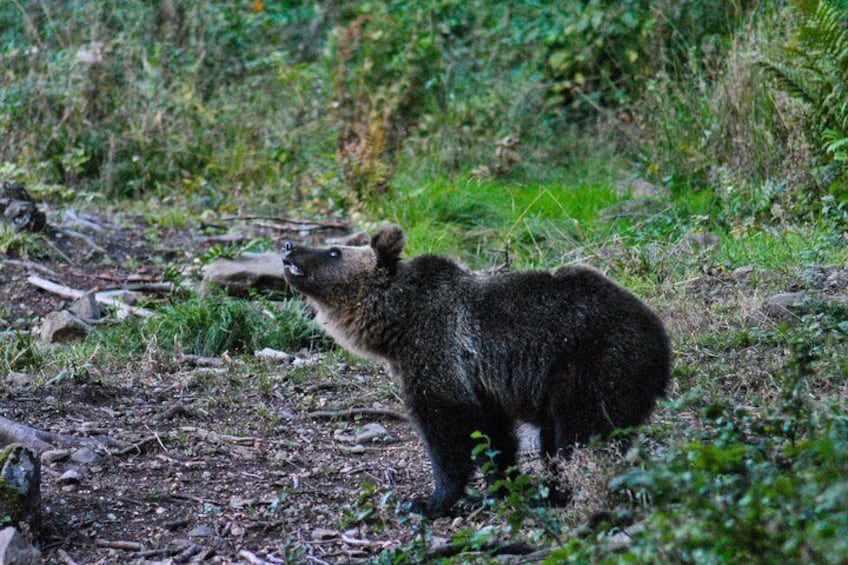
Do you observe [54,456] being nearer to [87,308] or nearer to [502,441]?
[502,441]

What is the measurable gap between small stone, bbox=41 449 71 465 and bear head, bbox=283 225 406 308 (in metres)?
1.53

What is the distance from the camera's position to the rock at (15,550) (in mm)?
4895

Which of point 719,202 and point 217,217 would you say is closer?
point 719,202

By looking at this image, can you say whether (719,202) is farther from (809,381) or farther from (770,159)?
(809,381)

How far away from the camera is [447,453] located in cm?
598

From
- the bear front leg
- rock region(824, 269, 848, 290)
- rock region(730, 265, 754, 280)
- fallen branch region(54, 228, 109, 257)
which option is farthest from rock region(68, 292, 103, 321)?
rock region(824, 269, 848, 290)

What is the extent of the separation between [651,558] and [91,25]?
13.3 m

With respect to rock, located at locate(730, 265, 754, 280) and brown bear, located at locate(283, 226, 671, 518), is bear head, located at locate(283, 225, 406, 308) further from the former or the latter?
rock, located at locate(730, 265, 754, 280)

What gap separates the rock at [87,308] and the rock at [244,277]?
0.83m

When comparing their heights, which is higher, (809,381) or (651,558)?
(651,558)

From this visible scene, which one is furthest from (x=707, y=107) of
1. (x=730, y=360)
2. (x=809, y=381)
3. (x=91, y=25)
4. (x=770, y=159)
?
(x=91, y=25)

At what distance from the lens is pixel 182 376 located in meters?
8.18

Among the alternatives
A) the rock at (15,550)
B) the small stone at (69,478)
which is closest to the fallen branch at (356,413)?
the small stone at (69,478)

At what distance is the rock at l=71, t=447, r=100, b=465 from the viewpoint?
21.2 ft
